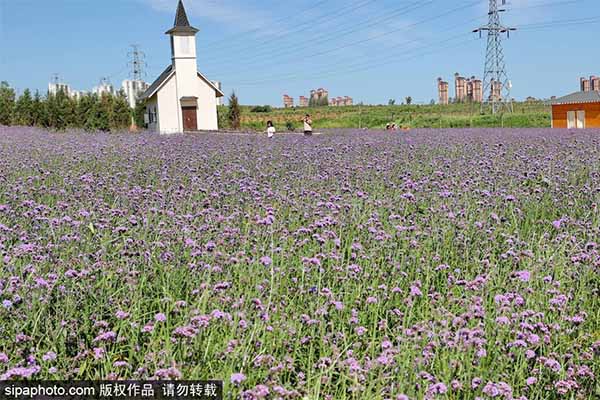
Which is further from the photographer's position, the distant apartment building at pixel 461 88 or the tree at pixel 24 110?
the distant apartment building at pixel 461 88

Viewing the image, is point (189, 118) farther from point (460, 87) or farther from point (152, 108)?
point (460, 87)

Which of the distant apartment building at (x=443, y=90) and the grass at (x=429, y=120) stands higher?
the distant apartment building at (x=443, y=90)

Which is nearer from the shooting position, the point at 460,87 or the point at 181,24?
the point at 181,24

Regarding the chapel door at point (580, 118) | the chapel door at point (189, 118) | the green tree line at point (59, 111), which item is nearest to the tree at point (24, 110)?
the green tree line at point (59, 111)

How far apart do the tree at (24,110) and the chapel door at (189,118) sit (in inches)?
341

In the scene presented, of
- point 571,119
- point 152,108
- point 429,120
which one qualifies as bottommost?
point 571,119

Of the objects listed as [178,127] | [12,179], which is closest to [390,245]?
[12,179]

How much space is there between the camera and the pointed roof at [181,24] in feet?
130

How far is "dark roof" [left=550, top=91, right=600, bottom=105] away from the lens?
33625 millimetres

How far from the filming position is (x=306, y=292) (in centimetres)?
278

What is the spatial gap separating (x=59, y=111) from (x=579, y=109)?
92.9ft

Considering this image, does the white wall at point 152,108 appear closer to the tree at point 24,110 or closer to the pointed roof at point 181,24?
the pointed roof at point 181,24

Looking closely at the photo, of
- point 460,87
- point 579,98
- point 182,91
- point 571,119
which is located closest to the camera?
point 571,119

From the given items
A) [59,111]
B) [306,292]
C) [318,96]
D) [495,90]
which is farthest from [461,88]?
[306,292]
